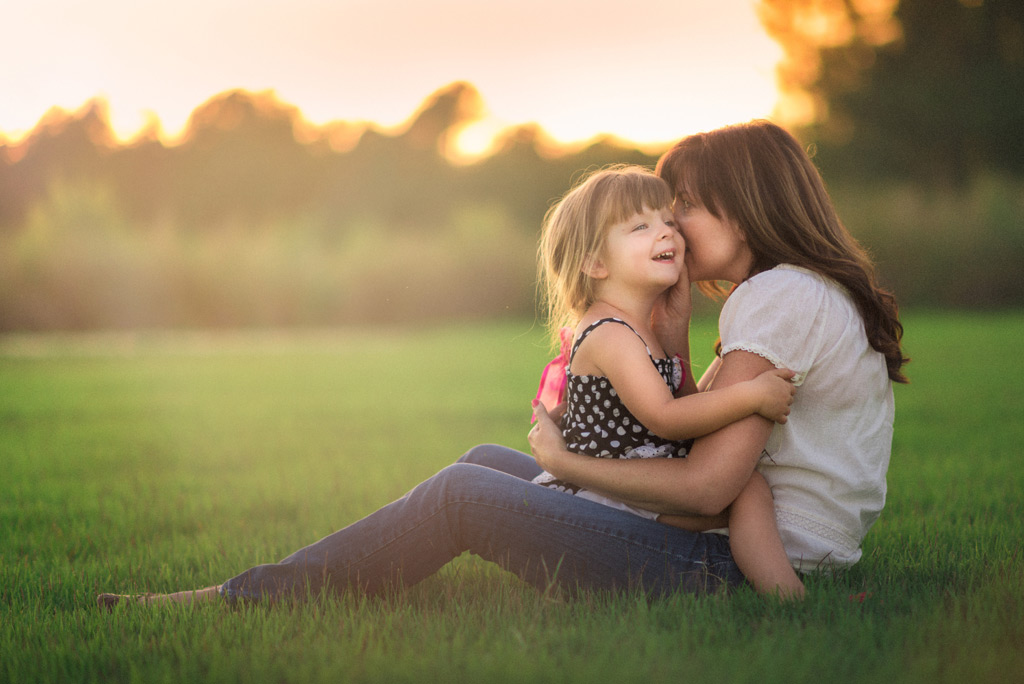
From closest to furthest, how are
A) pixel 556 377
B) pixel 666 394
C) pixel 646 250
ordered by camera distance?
pixel 666 394
pixel 646 250
pixel 556 377

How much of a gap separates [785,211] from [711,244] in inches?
9.1

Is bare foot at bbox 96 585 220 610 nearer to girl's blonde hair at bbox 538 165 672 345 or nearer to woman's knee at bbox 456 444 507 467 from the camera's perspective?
woman's knee at bbox 456 444 507 467

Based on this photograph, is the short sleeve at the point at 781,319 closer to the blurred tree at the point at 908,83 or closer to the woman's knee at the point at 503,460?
the woman's knee at the point at 503,460

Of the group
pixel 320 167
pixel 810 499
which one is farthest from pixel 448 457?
pixel 320 167

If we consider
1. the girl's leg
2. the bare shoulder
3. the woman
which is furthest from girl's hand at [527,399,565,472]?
the girl's leg

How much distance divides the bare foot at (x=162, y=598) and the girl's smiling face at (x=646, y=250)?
4.95 feet

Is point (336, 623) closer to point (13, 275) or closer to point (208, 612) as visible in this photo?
point (208, 612)

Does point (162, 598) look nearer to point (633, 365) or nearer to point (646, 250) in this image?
point (633, 365)

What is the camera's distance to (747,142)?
7.86ft

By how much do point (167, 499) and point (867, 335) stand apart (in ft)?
12.2

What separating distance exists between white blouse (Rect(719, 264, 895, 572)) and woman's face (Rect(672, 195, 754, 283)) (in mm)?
221

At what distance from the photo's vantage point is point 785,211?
2352 mm

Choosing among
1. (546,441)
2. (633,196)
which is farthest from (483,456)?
(633,196)

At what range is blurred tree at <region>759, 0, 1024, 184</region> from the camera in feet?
78.8
